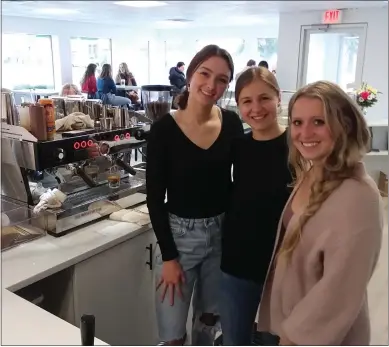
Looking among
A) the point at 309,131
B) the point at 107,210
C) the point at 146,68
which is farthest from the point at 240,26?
the point at 309,131

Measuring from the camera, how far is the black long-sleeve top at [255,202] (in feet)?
3.78

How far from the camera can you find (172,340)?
4.50 feet

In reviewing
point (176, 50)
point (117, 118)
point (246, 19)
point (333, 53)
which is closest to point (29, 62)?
point (176, 50)

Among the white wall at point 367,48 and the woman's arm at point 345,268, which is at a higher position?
the white wall at point 367,48

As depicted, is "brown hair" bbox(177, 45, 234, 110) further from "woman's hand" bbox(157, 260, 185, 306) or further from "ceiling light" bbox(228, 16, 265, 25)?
"ceiling light" bbox(228, 16, 265, 25)

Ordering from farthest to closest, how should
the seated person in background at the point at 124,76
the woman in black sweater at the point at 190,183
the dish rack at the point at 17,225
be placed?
the seated person in background at the point at 124,76, the dish rack at the point at 17,225, the woman in black sweater at the point at 190,183

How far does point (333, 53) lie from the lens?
231 inches

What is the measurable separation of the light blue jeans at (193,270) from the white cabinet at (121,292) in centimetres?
22

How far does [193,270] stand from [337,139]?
695mm

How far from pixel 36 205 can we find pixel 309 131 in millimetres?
1076

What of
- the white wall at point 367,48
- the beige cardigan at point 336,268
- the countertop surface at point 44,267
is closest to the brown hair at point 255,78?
the beige cardigan at point 336,268

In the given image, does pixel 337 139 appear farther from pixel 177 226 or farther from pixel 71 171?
pixel 71 171

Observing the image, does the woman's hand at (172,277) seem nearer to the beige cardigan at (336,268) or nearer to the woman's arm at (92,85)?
the beige cardigan at (336,268)

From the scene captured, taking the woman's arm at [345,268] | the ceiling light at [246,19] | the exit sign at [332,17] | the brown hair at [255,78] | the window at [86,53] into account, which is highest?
the ceiling light at [246,19]
